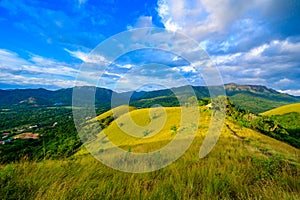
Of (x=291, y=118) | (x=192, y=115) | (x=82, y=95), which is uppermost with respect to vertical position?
(x=82, y=95)

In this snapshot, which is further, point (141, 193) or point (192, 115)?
point (192, 115)

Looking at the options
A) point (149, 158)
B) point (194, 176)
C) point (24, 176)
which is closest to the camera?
point (24, 176)

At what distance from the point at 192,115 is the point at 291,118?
84.6m

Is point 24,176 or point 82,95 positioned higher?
point 82,95

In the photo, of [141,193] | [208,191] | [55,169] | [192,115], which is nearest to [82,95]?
[55,169]

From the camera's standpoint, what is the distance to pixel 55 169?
169 inches

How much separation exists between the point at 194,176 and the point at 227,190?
0.83 metres

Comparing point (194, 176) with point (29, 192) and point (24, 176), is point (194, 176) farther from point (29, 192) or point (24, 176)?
point (24, 176)

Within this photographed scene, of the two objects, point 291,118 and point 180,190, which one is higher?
point 180,190

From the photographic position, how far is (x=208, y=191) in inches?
130

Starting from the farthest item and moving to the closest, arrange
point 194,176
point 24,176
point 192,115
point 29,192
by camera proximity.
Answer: point 192,115, point 194,176, point 24,176, point 29,192

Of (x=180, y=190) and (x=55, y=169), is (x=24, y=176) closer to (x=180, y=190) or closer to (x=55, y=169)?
(x=55, y=169)

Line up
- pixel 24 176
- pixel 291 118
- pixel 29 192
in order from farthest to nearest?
pixel 291 118 → pixel 24 176 → pixel 29 192

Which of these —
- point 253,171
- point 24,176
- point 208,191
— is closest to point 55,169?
point 24,176
